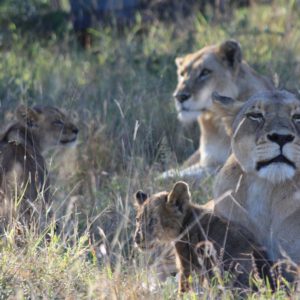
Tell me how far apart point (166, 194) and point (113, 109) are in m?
3.98

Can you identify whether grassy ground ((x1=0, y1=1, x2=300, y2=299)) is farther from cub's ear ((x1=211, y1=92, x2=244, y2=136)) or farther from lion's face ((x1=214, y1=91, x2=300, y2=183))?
lion's face ((x1=214, y1=91, x2=300, y2=183))

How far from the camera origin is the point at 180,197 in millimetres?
6199

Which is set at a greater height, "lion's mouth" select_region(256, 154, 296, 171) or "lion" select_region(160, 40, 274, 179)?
"lion's mouth" select_region(256, 154, 296, 171)

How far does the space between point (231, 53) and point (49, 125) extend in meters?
2.15

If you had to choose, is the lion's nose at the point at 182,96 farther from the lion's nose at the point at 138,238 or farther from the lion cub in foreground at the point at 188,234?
the lion's nose at the point at 138,238

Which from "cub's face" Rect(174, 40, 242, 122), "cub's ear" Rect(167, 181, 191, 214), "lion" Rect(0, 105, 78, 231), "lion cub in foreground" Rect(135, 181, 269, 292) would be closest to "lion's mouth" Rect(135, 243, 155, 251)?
"lion cub in foreground" Rect(135, 181, 269, 292)

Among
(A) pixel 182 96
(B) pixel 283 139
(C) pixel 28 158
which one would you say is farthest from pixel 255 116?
(A) pixel 182 96

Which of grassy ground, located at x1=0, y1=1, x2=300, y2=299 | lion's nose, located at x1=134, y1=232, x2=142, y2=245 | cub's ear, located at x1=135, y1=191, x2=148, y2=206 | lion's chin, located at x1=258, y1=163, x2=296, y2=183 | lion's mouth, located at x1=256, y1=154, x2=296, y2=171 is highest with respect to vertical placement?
lion's mouth, located at x1=256, y1=154, x2=296, y2=171

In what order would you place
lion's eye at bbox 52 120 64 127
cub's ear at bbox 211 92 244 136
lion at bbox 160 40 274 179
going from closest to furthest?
1. cub's ear at bbox 211 92 244 136
2. lion's eye at bbox 52 120 64 127
3. lion at bbox 160 40 274 179

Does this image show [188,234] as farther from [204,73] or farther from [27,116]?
[204,73]

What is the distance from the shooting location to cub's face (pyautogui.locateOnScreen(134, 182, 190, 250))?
6.08 m

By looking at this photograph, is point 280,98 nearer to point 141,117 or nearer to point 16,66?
point 141,117

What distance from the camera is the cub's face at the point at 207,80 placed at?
959 centimetres

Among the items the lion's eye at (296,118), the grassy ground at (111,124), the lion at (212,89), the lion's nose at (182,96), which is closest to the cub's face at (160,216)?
the grassy ground at (111,124)
